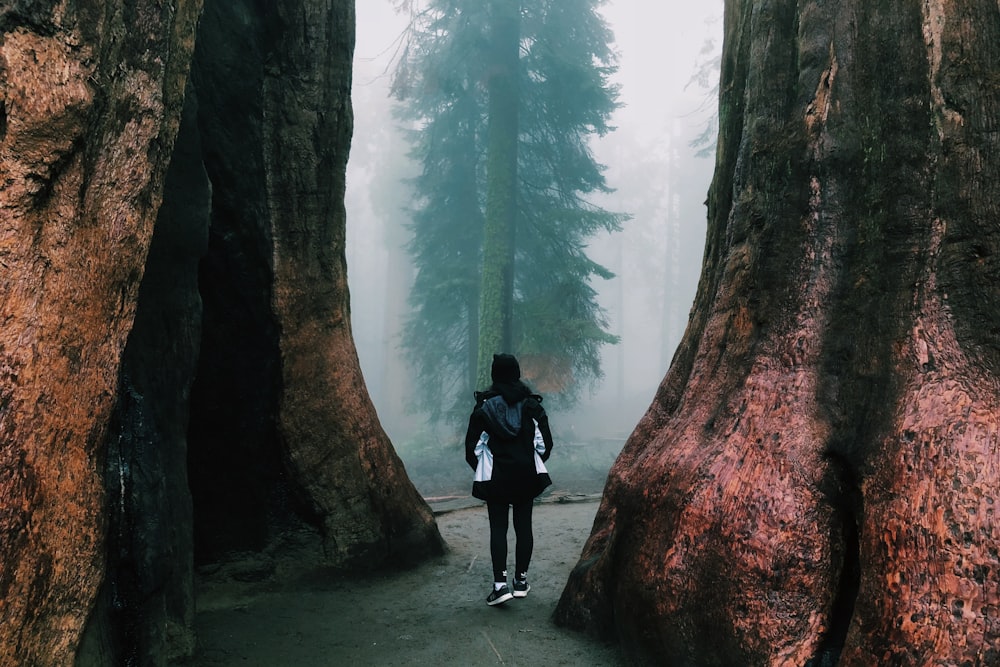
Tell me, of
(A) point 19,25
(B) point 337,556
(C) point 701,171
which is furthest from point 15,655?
(C) point 701,171

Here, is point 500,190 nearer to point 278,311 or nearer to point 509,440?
point 278,311

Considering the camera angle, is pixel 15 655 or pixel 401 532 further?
pixel 401 532

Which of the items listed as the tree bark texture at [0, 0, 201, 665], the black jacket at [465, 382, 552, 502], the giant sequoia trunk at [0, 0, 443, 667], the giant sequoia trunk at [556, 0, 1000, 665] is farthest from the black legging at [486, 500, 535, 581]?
the tree bark texture at [0, 0, 201, 665]

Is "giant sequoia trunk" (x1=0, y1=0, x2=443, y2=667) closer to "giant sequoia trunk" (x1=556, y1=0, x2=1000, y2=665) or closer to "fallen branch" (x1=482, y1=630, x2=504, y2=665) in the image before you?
"fallen branch" (x1=482, y1=630, x2=504, y2=665)

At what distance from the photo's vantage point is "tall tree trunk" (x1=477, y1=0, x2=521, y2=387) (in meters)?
18.1

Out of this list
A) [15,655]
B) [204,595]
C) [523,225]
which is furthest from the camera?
[523,225]

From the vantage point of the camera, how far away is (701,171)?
187 feet

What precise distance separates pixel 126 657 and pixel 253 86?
180 inches

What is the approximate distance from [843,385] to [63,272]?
3.84 m

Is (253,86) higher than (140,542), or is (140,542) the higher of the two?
(253,86)

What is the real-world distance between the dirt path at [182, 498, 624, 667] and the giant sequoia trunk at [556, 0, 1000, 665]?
28.1 inches

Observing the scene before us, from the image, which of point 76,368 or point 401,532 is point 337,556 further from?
point 76,368

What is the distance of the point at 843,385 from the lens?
387 centimetres

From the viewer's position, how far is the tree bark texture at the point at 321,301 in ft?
21.0
